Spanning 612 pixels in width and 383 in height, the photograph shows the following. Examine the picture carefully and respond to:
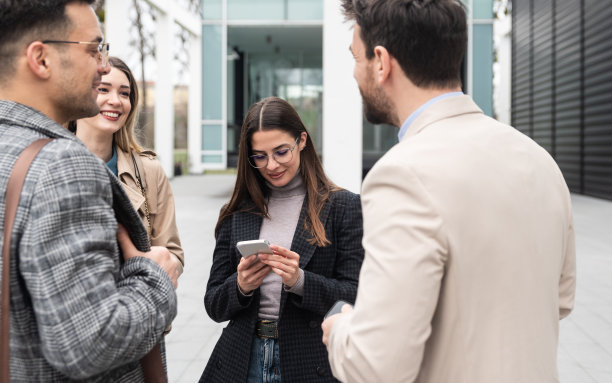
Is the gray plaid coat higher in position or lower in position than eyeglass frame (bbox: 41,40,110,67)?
lower

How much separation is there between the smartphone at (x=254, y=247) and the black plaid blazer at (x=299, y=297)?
0.25m

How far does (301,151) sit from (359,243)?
1.69 feet

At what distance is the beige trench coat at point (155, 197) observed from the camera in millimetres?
2738

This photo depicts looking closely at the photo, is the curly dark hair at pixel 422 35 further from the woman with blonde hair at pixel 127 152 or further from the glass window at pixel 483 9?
the glass window at pixel 483 9

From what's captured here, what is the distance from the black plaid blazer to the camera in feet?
7.25

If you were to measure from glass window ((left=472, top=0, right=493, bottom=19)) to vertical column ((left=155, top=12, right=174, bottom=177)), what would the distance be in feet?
32.7

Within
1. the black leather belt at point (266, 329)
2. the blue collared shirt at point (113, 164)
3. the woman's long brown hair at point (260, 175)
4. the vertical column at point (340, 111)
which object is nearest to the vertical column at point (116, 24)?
the vertical column at point (340, 111)

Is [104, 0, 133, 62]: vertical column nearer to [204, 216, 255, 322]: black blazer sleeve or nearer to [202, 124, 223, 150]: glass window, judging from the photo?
[202, 124, 223, 150]: glass window

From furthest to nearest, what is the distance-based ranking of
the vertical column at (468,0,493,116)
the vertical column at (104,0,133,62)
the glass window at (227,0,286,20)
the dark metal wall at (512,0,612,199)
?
the glass window at (227,0,286,20) < the vertical column at (468,0,493,116) < the vertical column at (104,0,133,62) < the dark metal wall at (512,0,612,199)

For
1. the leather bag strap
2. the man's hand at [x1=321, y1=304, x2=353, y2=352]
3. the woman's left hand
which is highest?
the woman's left hand

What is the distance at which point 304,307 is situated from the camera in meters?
Answer: 2.20

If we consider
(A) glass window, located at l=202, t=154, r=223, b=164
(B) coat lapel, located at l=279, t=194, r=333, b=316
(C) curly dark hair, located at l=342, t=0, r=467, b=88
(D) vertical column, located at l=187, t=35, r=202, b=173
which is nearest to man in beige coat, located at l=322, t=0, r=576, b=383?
(C) curly dark hair, located at l=342, t=0, r=467, b=88

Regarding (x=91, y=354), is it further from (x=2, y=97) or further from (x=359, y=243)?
(x=359, y=243)

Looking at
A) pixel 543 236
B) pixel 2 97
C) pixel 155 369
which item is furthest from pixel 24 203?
pixel 543 236
